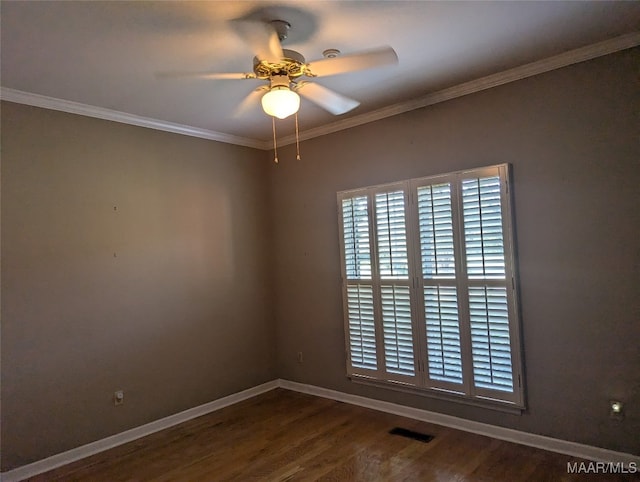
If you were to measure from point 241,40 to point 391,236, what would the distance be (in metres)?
2.02

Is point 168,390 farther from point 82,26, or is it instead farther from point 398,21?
point 398,21

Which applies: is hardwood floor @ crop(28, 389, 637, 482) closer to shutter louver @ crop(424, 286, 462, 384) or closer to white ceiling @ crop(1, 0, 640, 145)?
shutter louver @ crop(424, 286, 462, 384)

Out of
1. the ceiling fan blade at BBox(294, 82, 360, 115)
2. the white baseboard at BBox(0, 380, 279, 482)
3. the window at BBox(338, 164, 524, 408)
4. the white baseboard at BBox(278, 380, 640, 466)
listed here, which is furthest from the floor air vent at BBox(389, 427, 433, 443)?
the ceiling fan blade at BBox(294, 82, 360, 115)

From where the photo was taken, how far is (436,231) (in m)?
3.57

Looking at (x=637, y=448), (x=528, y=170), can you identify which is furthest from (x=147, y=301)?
(x=637, y=448)

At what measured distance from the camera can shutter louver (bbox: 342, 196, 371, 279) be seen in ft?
13.3

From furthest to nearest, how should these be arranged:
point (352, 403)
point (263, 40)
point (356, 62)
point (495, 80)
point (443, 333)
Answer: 1. point (352, 403)
2. point (443, 333)
3. point (495, 80)
4. point (356, 62)
5. point (263, 40)

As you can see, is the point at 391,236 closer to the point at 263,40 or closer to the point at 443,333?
the point at 443,333

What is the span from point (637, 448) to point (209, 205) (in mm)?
3814

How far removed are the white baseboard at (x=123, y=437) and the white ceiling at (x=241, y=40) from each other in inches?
103

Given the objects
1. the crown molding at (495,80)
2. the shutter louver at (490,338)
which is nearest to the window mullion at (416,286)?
the shutter louver at (490,338)

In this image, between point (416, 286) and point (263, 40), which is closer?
point (263, 40)

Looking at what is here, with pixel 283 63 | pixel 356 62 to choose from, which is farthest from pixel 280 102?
pixel 356 62

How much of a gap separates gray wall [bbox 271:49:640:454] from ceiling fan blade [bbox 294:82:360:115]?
1.13 meters
